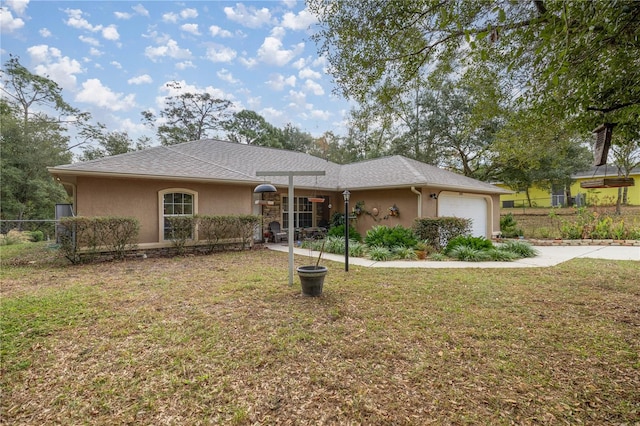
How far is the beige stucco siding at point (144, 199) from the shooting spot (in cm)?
803

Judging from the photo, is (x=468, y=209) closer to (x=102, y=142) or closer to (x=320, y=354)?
(x=320, y=354)

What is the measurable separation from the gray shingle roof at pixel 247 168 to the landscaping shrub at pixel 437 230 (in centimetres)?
140

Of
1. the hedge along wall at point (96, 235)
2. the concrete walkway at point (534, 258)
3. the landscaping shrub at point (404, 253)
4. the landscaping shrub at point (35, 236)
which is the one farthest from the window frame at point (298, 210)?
the landscaping shrub at point (35, 236)

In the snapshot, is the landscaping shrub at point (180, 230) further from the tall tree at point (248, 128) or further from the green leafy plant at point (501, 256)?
the tall tree at point (248, 128)

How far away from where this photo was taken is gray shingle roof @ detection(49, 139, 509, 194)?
8477mm

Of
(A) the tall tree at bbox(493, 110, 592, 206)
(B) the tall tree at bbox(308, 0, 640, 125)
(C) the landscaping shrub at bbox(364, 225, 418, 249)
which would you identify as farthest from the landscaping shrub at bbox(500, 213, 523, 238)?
(B) the tall tree at bbox(308, 0, 640, 125)

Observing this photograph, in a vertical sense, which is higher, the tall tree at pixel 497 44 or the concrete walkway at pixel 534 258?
the tall tree at pixel 497 44

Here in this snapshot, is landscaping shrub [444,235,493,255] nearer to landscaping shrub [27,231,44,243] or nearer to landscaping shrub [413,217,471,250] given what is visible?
landscaping shrub [413,217,471,250]

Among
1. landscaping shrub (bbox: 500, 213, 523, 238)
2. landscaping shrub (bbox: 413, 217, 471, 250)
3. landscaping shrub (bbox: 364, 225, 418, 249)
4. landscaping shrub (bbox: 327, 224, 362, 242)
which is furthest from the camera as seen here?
landscaping shrub (bbox: 500, 213, 523, 238)

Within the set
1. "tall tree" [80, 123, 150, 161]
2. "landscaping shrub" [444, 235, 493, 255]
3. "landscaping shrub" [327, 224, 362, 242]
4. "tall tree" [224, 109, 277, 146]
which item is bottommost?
"landscaping shrub" [444, 235, 493, 255]

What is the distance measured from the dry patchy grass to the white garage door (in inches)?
241

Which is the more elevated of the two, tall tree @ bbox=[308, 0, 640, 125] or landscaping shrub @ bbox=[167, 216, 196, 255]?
tall tree @ bbox=[308, 0, 640, 125]

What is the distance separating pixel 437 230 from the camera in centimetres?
941

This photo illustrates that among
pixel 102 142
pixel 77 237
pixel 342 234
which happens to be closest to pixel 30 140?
pixel 102 142
